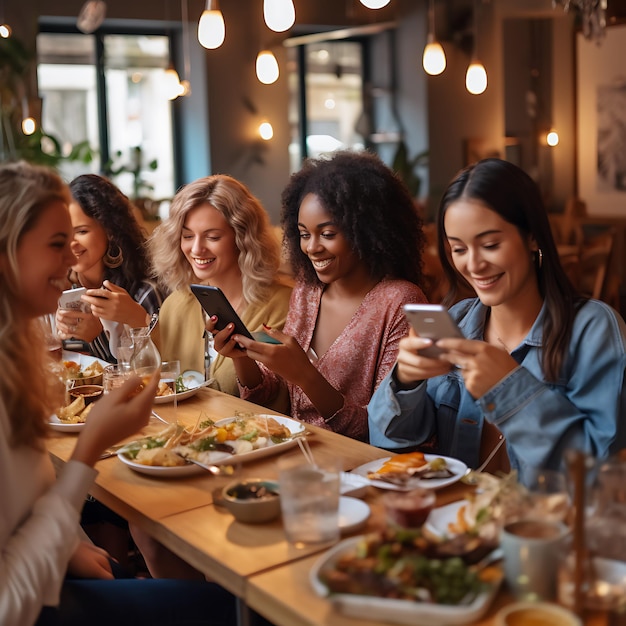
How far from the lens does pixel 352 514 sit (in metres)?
1.55

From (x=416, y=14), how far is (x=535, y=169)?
2050 mm

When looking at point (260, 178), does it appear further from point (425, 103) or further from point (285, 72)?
point (425, 103)

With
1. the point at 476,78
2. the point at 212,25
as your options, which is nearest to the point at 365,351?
the point at 212,25

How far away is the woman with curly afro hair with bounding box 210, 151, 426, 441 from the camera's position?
2.62 m

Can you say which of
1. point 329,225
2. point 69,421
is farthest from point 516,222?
point 69,421

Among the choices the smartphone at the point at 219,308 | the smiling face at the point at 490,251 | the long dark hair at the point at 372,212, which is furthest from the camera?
the long dark hair at the point at 372,212

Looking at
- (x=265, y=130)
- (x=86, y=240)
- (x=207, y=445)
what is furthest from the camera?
(x=265, y=130)

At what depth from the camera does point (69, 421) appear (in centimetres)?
228

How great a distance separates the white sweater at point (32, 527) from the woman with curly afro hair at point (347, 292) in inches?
40.5

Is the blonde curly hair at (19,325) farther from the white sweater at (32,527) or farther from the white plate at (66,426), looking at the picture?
the white plate at (66,426)

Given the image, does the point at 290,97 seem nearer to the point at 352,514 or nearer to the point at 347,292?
the point at 347,292

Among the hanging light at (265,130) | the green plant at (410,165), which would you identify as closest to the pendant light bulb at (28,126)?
the hanging light at (265,130)

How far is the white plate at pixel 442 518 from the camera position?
143 cm

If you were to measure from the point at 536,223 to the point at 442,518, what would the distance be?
78 centimetres
